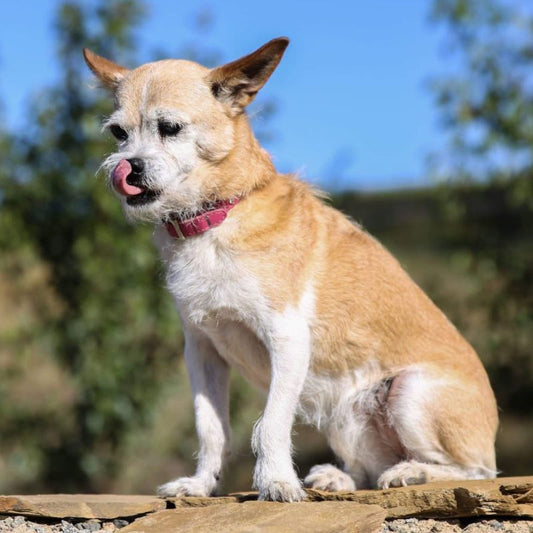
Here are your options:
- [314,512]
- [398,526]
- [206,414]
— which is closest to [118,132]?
[206,414]

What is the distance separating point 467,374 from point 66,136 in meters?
4.60

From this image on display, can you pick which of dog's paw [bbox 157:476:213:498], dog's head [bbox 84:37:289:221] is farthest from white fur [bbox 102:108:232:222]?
dog's paw [bbox 157:476:213:498]

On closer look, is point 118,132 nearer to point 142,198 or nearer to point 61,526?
point 142,198

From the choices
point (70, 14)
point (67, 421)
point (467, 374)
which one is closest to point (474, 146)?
point (467, 374)

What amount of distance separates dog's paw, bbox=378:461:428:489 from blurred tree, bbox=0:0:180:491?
3.38m

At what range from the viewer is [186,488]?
15.9ft

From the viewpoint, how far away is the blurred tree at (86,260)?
7.92 metres

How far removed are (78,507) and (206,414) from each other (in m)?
0.83

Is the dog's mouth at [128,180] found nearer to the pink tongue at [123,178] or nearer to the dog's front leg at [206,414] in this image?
the pink tongue at [123,178]

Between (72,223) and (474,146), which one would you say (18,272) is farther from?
(474,146)

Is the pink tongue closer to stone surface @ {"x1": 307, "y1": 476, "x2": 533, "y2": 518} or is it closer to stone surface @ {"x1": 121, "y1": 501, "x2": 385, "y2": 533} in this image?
stone surface @ {"x1": 121, "y1": 501, "x2": 385, "y2": 533}

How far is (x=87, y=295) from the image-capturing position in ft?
26.3

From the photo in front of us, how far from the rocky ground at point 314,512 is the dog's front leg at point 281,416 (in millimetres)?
97

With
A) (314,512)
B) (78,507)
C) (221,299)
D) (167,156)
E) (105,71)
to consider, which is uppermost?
(105,71)
